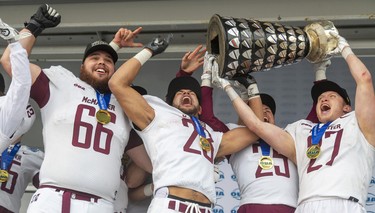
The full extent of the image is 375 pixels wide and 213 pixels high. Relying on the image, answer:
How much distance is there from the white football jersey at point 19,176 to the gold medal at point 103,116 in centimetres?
78

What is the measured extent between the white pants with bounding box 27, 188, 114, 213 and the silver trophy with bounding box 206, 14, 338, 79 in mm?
1000

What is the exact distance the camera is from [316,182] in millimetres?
2695

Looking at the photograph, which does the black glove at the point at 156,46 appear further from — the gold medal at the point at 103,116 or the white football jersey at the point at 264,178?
the white football jersey at the point at 264,178

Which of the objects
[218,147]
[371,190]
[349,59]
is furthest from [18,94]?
[371,190]

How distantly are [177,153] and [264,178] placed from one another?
0.58 metres

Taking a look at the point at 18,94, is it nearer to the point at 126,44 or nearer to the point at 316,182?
the point at 126,44

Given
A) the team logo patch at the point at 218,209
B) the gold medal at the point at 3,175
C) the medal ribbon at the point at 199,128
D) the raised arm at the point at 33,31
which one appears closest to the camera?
the raised arm at the point at 33,31

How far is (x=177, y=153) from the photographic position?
2.67 m

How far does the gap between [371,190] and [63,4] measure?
2663 millimetres

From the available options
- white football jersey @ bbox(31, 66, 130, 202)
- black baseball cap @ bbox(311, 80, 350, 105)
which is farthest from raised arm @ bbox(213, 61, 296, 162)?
white football jersey @ bbox(31, 66, 130, 202)

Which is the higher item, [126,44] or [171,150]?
[126,44]

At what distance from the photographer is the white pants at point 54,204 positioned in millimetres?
2434

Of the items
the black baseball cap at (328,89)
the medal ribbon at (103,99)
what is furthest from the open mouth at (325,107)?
the medal ribbon at (103,99)

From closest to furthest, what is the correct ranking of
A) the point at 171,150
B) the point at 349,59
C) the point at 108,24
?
1. the point at 171,150
2. the point at 349,59
3. the point at 108,24
